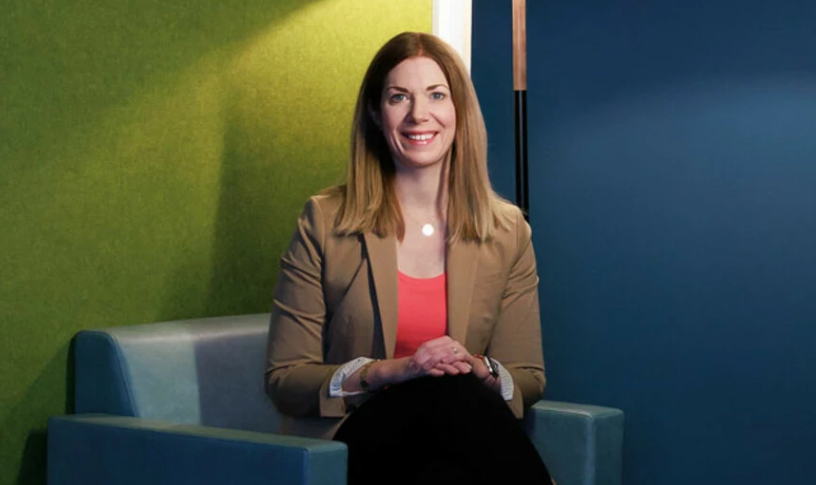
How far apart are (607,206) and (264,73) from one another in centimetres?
95

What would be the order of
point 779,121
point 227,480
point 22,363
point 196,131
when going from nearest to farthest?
point 227,480, point 22,363, point 196,131, point 779,121

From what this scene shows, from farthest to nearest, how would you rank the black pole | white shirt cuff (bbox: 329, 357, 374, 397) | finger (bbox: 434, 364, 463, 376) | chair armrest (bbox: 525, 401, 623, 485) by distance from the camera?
the black pole < chair armrest (bbox: 525, 401, 623, 485) < white shirt cuff (bbox: 329, 357, 374, 397) < finger (bbox: 434, 364, 463, 376)

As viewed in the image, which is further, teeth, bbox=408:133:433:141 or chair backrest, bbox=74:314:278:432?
teeth, bbox=408:133:433:141

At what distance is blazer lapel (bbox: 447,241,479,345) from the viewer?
247 centimetres

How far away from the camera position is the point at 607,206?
324cm

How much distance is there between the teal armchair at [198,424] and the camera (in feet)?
6.83

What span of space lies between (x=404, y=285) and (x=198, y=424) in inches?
19.5

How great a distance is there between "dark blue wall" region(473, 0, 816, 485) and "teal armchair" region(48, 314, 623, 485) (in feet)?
2.07

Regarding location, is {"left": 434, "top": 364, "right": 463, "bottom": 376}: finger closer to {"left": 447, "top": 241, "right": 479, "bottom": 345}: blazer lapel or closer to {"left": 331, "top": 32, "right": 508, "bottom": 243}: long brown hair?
{"left": 447, "top": 241, "right": 479, "bottom": 345}: blazer lapel

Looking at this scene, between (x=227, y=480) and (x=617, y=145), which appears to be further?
(x=617, y=145)

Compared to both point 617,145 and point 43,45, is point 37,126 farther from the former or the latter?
point 617,145

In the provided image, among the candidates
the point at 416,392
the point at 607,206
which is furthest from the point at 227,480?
the point at 607,206

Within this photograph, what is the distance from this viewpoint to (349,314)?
96.8 inches

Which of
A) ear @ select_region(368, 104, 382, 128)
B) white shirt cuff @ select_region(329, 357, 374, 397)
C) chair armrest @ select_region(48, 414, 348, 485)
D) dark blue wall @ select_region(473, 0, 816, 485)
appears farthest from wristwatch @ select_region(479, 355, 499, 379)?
dark blue wall @ select_region(473, 0, 816, 485)
